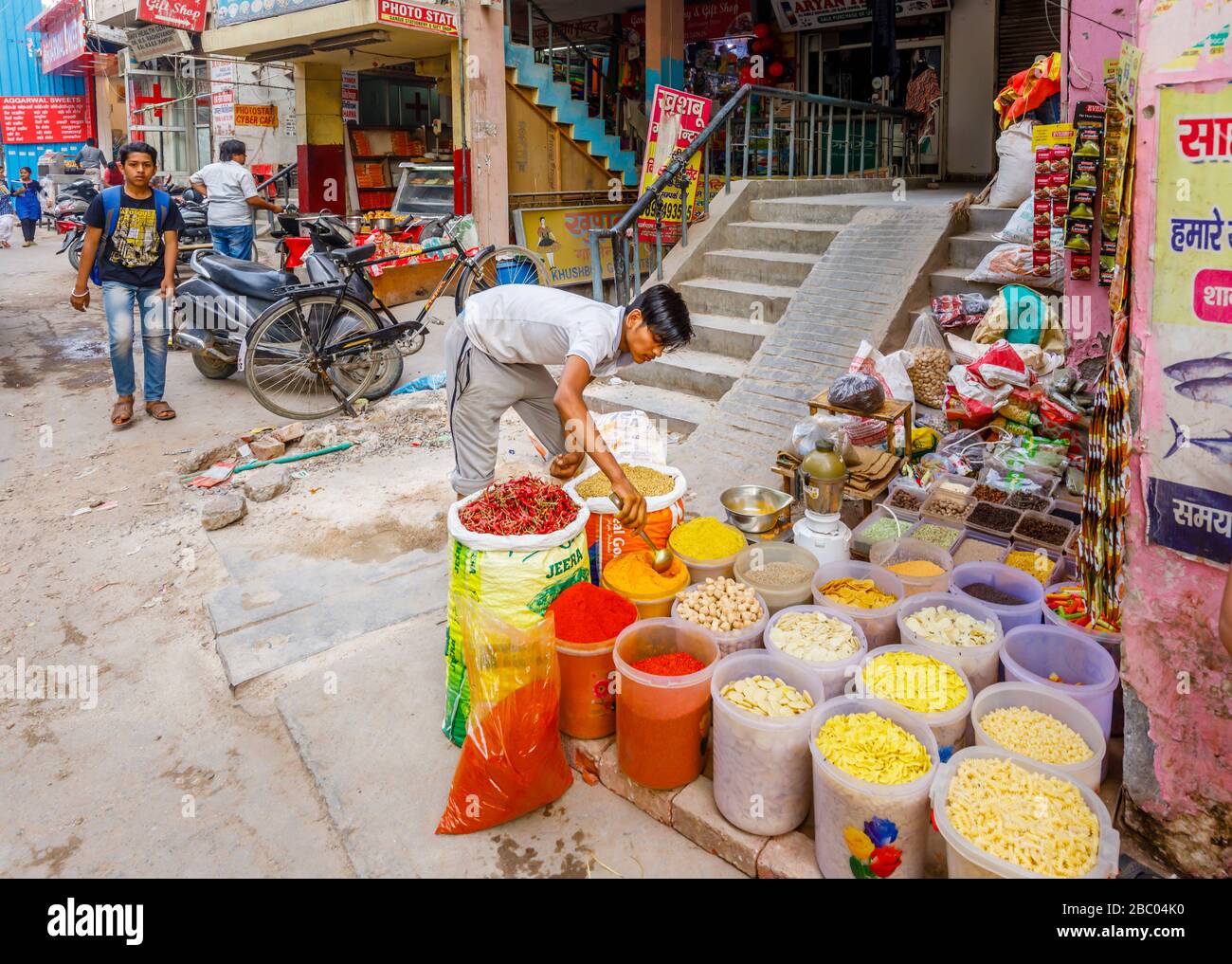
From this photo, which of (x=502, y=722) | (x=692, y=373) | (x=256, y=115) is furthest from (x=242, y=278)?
(x=256, y=115)

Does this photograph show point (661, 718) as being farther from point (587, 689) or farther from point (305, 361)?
point (305, 361)

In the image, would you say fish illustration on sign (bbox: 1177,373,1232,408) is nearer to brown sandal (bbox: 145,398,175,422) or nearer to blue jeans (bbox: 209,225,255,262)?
brown sandal (bbox: 145,398,175,422)

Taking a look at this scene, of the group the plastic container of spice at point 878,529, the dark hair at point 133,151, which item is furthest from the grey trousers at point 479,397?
the dark hair at point 133,151

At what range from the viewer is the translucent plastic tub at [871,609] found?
294 centimetres

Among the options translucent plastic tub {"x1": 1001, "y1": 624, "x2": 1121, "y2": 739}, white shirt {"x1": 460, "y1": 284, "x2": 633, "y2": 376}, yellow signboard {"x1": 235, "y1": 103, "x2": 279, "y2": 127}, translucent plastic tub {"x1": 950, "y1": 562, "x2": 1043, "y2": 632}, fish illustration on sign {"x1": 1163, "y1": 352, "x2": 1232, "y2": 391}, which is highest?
yellow signboard {"x1": 235, "y1": 103, "x2": 279, "y2": 127}

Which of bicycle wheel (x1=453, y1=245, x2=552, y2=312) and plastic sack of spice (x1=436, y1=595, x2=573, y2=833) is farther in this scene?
bicycle wheel (x1=453, y1=245, x2=552, y2=312)

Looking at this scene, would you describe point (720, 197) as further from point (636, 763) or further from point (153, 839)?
point (153, 839)

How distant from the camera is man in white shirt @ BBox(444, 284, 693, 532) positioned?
299cm

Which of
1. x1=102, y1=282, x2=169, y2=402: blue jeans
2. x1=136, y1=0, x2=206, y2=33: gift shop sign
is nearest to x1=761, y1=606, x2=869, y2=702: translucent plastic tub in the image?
x1=102, y1=282, x2=169, y2=402: blue jeans

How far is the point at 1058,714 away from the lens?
8.14 feet

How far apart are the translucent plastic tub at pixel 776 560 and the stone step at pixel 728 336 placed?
3.26 metres

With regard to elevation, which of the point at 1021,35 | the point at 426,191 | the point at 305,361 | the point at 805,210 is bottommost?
the point at 305,361

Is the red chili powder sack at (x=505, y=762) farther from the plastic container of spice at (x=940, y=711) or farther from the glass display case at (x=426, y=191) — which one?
the glass display case at (x=426, y=191)

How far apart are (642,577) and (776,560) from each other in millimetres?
656
